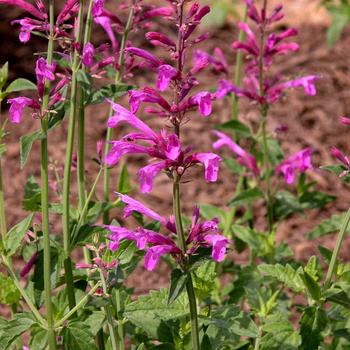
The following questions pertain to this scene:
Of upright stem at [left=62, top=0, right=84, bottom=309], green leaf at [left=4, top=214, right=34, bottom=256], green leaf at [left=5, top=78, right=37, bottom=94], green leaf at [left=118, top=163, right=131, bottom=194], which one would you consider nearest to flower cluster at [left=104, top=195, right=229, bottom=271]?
upright stem at [left=62, top=0, right=84, bottom=309]

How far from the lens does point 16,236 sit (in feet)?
9.18

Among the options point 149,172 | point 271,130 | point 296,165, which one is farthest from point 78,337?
point 271,130

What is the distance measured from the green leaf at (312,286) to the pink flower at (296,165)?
1.03 meters

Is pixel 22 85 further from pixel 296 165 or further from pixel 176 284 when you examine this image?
pixel 296 165

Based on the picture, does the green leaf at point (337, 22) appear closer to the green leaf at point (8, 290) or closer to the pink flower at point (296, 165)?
the pink flower at point (296, 165)

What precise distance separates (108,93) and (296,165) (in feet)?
4.49

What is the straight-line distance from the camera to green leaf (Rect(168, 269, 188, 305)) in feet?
7.57

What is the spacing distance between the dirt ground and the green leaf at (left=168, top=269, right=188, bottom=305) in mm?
2563

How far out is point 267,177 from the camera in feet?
12.7

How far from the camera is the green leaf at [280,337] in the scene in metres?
2.89

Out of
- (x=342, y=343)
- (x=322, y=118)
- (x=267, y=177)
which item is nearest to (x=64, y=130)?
(x=322, y=118)

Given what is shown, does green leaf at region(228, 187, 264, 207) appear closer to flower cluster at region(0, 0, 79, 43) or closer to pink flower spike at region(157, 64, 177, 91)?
flower cluster at region(0, 0, 79, 43)

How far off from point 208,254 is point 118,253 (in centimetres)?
39

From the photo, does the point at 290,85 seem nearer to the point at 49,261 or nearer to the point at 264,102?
the point at 264,102
